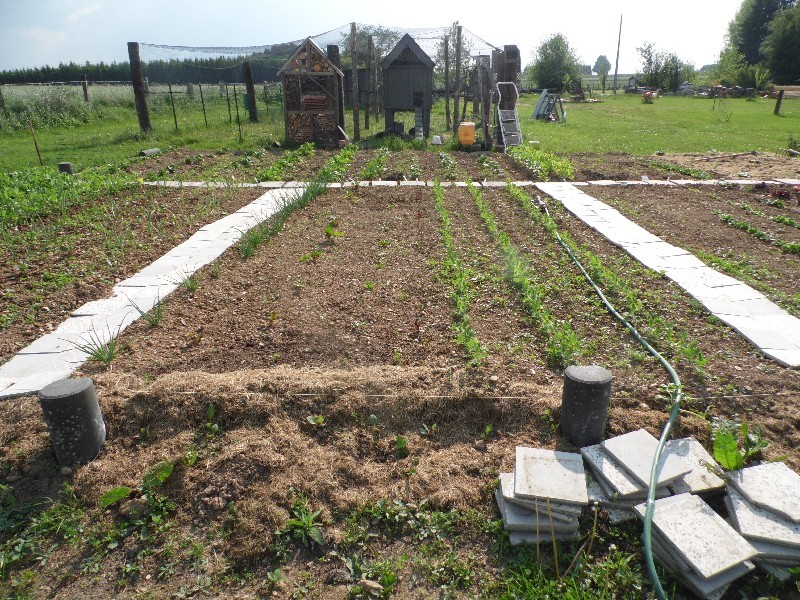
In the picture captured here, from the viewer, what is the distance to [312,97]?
Answer: 1356 centimetres

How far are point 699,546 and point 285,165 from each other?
10.4 metres

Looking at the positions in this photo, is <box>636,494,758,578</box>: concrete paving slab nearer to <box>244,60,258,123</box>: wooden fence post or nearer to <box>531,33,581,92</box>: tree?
<box>244,60,258,123</box>: wooden fence post

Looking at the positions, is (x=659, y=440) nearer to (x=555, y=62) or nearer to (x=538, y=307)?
(x=538, y=307)

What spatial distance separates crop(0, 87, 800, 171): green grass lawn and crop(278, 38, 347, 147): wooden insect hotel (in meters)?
1.07

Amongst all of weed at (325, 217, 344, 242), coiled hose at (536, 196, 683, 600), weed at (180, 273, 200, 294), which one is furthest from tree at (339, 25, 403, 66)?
coiled hose at (536, 196, 683, 600)

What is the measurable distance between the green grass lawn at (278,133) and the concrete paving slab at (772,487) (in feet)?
39.1

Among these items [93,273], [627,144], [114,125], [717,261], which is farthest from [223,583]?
[114,125]

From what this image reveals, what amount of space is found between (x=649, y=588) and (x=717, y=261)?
177 inches

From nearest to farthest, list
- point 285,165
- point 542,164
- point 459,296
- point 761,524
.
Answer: point 761,524, point 459,296, point 542,164, point 285,165

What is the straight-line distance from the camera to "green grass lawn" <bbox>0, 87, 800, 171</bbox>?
1366cm

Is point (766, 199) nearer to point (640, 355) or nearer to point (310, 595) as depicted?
point (640, 355)

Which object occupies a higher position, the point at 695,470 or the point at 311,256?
the point at 311,256

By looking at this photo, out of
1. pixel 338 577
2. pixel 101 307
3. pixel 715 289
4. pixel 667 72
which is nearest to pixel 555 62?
pixel 667 72

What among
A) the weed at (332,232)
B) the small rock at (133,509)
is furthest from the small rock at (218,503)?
the weed at (332,232)
